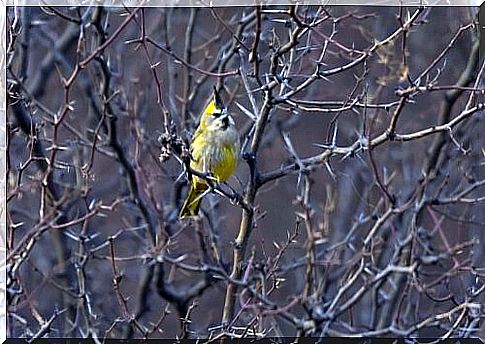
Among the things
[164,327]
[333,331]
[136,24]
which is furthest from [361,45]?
[164,327]

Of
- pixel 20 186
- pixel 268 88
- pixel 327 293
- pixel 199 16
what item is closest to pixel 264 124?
pixel 268 88

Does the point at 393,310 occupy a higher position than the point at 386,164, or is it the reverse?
the point at 386,164

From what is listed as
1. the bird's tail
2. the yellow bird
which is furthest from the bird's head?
the bird's tail

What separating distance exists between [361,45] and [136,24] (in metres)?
0.46

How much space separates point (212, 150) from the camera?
1.47 metres

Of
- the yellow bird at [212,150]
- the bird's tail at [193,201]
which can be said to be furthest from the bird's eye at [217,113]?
the bird's tail at [193,201]

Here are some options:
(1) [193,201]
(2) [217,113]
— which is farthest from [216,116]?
(1) [193,201]

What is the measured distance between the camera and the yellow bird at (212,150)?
147cm

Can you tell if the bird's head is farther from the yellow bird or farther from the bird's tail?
the bird's tail

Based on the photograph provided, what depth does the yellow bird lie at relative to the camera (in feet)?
4.82

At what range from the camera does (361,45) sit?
4.87 ft

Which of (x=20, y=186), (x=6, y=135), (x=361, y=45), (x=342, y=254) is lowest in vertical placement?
(x=342, y=254)

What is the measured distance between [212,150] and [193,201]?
0.36 feet

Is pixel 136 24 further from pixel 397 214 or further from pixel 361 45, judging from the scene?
pixel 397 214
